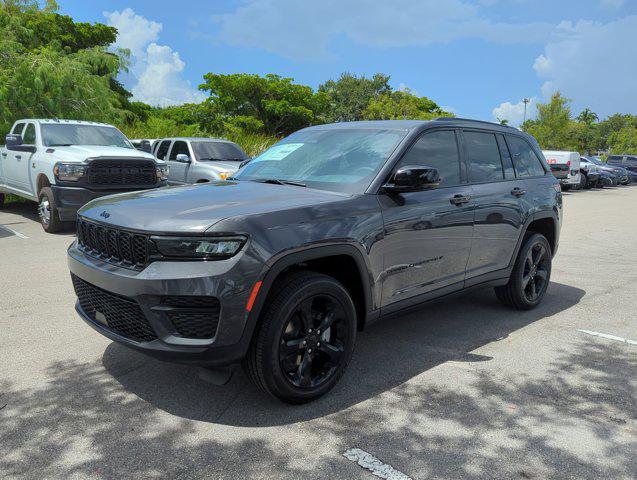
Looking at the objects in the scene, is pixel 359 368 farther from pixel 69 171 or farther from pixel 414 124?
pixel 69 171

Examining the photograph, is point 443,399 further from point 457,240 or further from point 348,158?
point 348,158

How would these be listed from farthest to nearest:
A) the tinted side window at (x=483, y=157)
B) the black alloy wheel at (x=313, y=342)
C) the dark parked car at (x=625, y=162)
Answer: the dark parked car at (x=625, y=162) → the tinted side window at (x=483, y=157) → the black alloy wheel at (x=313, y=342)

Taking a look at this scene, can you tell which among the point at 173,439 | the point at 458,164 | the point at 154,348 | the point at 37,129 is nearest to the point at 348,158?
the point at 458,164

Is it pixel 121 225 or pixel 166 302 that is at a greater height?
pixel 121 225

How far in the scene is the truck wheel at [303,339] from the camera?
3186 millimetres

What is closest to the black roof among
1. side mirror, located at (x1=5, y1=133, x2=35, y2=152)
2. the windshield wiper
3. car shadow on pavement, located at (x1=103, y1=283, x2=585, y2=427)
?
the windshield wiper

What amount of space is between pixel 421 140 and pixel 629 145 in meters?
Result: 75.9

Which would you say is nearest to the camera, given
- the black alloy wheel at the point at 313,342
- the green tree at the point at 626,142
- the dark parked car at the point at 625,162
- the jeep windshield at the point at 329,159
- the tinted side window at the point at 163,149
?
the black alloy wheel at the point at 313,342

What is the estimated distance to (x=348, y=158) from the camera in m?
4.24

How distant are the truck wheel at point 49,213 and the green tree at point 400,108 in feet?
181

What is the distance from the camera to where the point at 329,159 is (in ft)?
14.1

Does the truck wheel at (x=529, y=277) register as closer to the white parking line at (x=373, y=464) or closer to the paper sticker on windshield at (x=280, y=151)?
the paper sticker on windshield at (x=280, y=151)

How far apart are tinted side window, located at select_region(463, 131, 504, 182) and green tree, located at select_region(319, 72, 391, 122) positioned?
242ft

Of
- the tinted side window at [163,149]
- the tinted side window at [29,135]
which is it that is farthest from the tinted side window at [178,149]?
the tinted side window at [29,135]
